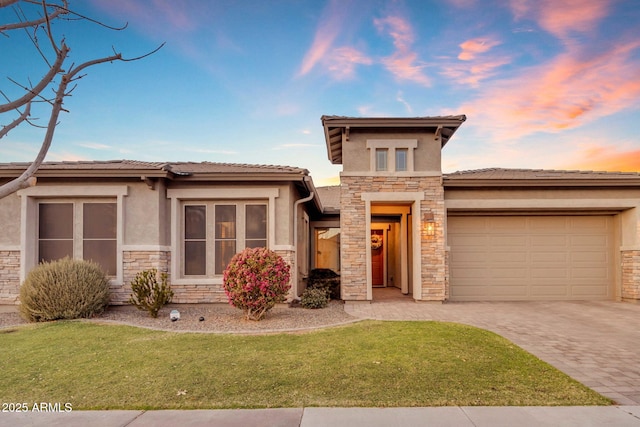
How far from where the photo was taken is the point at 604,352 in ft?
18.9

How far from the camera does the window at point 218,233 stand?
10.2m

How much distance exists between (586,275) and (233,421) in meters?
11.8

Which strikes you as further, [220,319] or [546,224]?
[546,224]

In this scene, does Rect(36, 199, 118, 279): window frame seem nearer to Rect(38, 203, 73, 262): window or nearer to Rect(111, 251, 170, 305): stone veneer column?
Rect(38, 203, 73, 262): window

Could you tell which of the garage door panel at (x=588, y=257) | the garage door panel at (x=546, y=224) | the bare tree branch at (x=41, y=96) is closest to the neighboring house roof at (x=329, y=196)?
the garage door panel at (x=546, y=224)

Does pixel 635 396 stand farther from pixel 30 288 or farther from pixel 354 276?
pixel 30 288

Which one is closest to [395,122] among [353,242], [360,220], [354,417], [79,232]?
[360,220]

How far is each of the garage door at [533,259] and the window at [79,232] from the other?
9449 millimetres

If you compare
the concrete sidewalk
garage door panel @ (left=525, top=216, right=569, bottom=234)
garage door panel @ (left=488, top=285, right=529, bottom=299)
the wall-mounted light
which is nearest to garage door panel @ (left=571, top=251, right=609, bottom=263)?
garage door panel @ (left=525, top=216, right=569, bottom=234)

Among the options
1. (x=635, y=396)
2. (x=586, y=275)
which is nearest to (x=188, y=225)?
(x=635, y=396)

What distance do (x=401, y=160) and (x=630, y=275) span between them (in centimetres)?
723

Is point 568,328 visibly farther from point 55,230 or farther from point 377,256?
point 55,230

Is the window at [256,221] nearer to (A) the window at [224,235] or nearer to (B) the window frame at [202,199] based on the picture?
(B) the window frame at [202,199]

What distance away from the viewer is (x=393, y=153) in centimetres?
1066
